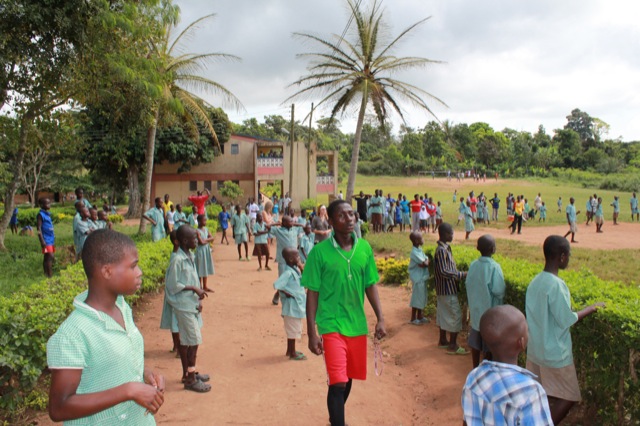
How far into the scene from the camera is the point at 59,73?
1157 centimetres

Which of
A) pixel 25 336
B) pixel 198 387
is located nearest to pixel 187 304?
pixel 198 387

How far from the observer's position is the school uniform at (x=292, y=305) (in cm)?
670

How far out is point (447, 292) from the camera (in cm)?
688

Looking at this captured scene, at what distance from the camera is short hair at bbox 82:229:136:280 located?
2316mm

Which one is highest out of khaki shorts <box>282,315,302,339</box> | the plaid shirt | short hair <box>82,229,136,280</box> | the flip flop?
short hair <box>82,229,136,280</box>

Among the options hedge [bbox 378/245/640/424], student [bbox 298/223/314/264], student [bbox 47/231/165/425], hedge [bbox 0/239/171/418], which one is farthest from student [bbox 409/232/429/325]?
student [bbox 47/231/165/425]

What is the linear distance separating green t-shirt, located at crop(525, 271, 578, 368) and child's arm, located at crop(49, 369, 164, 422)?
301 centimetres

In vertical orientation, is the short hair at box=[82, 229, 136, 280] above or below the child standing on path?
above

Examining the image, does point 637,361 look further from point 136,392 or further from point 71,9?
point 71,9

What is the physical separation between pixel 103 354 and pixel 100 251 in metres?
0.45

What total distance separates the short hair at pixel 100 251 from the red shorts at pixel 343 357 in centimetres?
216

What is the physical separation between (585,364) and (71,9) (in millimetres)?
10914

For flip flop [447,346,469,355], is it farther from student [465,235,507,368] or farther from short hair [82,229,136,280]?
short hair [82,229,136,280]

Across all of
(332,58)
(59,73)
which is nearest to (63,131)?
(59,73)
